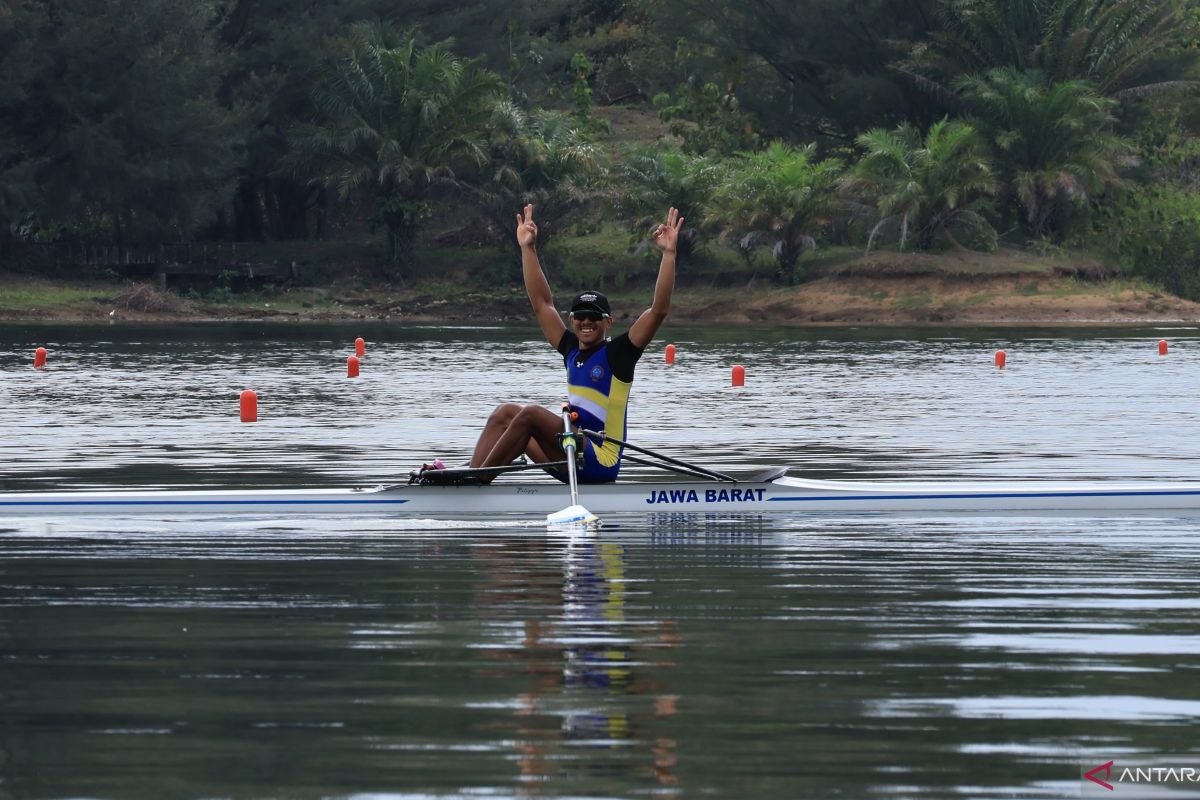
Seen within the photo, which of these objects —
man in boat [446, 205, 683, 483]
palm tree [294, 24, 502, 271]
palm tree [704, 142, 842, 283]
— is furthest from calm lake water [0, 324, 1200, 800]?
palm tree [294, 24, 502, 271]

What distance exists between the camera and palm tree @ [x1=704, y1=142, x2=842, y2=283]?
6781 cm

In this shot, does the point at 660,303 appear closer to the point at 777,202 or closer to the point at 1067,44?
the point at 777,202

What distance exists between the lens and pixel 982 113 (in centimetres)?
7038

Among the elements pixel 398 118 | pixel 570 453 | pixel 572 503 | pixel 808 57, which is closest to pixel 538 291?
pixel 570 453

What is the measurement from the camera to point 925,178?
67938mm

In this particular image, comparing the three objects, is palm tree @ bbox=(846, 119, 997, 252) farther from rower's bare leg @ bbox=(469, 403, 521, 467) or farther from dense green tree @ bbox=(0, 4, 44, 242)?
rower's bare leg @ bbox=(469, 403, 521, 467)

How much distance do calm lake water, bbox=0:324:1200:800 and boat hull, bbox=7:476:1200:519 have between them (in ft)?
0.70

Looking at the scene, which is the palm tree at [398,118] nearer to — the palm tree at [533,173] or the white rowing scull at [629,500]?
the palm tree at [533,173]

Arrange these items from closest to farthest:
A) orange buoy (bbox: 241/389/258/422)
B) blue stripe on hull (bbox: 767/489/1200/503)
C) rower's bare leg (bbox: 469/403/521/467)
A: rower's bare leg (bbox: 469/403/521/467)
blue stripe on hull (bbox: 767/489/1200/503)
orange buoy (bbox: 241/389/258/422)

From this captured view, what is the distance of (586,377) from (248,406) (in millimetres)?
12037

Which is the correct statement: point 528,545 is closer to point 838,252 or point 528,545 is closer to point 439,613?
point 439,613

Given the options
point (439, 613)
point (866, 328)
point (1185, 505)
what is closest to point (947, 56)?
point (866, 328)

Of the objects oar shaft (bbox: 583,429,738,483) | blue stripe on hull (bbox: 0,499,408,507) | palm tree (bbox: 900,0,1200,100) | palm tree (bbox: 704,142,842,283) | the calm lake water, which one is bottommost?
the calm lake water

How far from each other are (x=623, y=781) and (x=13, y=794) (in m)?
2.02
